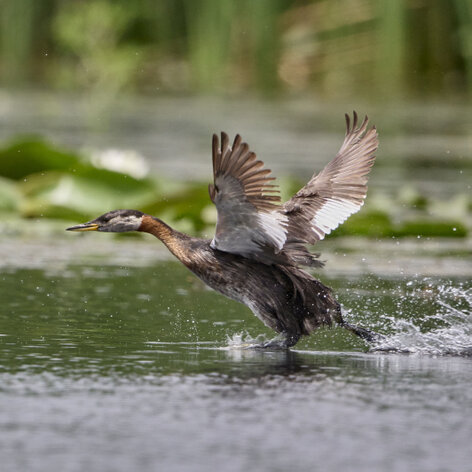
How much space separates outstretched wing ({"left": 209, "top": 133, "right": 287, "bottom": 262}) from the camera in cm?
559

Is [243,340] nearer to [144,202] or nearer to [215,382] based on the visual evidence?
[215,382]

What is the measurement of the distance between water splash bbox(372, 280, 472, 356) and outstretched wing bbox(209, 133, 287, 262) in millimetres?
748

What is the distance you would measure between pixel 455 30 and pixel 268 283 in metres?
19.6

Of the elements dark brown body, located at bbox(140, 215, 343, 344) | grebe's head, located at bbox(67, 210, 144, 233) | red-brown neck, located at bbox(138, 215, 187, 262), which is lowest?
dark brown body, located at bbox(140, 215, 343, 344)

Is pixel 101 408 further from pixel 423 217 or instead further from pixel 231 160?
pixel 423 217

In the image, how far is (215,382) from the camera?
5031mm

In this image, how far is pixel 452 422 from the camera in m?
4.43

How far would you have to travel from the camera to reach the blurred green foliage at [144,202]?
9883 millimetres

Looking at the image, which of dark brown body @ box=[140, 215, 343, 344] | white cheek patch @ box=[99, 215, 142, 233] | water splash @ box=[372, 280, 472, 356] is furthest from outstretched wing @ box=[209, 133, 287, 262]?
water splash @ box=[372, 280, 472, 356]

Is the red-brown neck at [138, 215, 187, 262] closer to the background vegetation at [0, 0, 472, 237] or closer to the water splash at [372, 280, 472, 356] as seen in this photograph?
the water splash at [372, 280, 472, 356]

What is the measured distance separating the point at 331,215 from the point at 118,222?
1.08m

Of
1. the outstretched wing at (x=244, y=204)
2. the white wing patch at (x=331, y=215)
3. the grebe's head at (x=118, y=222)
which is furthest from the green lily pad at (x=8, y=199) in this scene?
the outstretched wing at (x=244, y=204)

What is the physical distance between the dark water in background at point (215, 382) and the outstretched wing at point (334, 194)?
567 mm

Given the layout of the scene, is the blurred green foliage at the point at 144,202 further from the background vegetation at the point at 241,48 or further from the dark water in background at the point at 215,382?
the background vegetation at the point at 241,48
